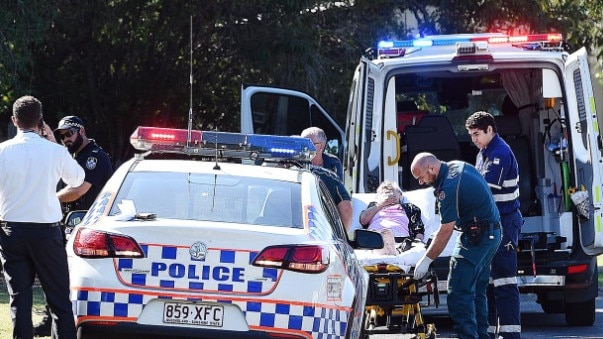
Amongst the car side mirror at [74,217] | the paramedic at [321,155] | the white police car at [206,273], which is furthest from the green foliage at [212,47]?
the white police car at [206,273]

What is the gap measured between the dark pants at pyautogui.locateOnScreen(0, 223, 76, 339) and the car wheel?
18.5 feet

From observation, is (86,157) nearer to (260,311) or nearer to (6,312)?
(6,312)

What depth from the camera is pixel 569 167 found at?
476 inches

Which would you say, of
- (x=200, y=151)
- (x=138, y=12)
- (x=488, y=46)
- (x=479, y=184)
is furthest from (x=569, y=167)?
(x=138, y=12)

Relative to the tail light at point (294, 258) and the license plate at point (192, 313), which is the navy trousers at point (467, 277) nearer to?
the tail light at point (294, 258)

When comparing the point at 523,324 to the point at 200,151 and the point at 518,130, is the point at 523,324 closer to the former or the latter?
the point at 518,130

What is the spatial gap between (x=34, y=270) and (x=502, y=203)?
3.95m

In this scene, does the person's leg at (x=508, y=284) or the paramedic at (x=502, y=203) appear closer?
the person's leg at (x=508, y=284)

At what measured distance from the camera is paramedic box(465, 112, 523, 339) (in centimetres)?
1038

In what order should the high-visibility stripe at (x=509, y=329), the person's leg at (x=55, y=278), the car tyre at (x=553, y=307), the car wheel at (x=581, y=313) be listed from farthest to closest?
the car tyre at (x=553, y=307) < the car wheel at (x=581, y=313) < the high-visibility stripe at (x=509, y=329) < the person's leg at (x=55, y=278)

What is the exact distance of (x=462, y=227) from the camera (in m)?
9.77

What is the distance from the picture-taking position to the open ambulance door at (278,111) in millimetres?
Result: 14555

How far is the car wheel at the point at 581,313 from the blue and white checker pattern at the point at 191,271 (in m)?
5.65

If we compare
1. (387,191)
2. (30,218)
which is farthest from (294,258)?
(387,191)
